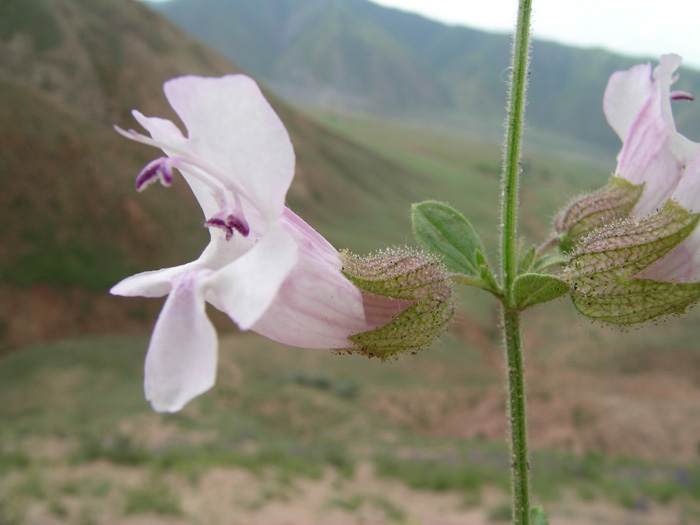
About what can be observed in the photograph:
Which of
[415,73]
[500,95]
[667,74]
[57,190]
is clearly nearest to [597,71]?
[500,95]

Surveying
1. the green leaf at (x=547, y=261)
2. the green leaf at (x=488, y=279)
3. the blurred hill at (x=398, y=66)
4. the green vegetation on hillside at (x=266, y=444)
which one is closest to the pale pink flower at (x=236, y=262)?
the green leaf at (x=488, y=279)

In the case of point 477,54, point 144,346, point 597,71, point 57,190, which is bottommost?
point 144,346

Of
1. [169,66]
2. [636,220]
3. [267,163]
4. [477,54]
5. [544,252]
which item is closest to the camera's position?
[267,163]

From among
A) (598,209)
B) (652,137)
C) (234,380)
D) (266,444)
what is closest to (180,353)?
(598,209)

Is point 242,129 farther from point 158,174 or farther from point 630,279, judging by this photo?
point 630,279

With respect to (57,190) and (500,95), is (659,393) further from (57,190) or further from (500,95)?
(500,95)

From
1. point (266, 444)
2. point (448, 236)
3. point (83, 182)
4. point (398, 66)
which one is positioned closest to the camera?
point (448, 236)
